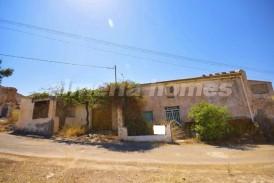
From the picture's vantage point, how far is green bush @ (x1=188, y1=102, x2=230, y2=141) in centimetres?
1235

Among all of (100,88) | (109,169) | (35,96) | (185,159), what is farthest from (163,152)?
(35,96)

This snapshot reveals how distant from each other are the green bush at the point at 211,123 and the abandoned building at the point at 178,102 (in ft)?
16.8

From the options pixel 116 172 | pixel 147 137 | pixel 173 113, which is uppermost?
pixel 173 113

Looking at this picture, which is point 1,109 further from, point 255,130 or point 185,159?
point 255,130

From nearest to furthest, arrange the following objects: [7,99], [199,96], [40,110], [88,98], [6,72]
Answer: [6,72]
[40,110]
[88,98]
[199,96]
[7,99]

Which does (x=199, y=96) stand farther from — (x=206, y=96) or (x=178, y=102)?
(x=178, y=102)

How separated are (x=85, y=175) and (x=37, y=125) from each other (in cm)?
1150

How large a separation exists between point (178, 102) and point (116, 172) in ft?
45.5

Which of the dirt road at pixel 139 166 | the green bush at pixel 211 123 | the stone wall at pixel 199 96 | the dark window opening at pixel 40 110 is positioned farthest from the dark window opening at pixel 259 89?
the dark window opening at pixel 40 110

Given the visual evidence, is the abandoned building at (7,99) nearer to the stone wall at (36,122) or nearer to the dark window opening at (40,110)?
the stone wall at (36,122)

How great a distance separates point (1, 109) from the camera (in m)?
25.9

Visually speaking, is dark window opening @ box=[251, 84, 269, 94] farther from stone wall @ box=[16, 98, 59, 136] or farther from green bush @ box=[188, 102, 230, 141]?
stone wall @ box=[16, 98, 59, 136]

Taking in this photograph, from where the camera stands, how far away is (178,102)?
19094mm

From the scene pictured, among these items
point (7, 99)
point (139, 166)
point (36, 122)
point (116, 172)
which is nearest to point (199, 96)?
point (139, 166)
